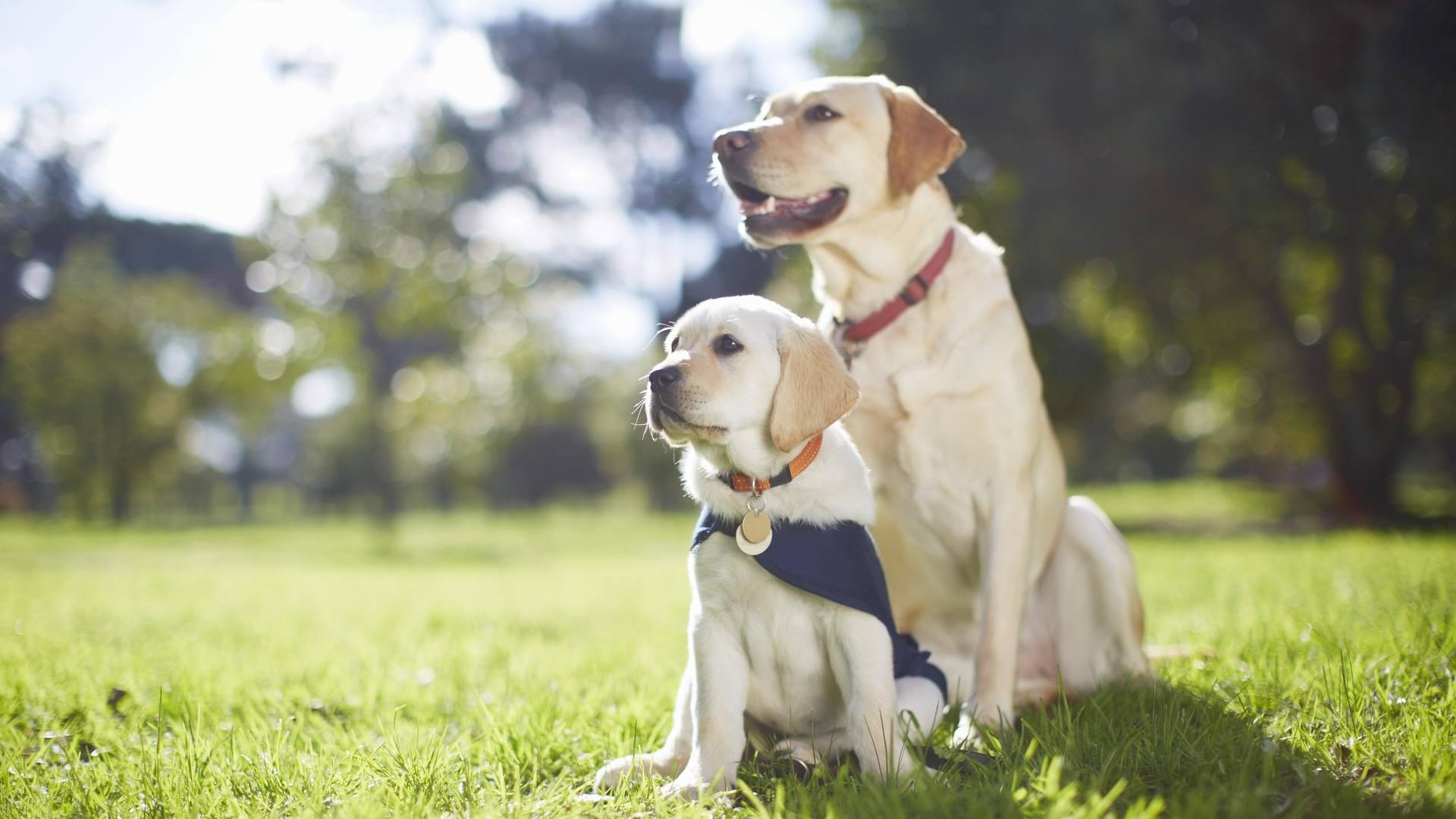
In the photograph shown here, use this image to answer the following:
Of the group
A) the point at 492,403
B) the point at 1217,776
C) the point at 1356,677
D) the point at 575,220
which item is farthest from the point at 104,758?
the point at 492,403

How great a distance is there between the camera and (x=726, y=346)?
2.53m

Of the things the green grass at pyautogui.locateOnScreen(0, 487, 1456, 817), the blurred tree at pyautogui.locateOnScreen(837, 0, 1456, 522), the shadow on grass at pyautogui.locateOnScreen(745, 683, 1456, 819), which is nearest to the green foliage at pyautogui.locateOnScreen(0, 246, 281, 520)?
the green grass at pyautogui.locateOnScreen(0, 487, 1456, 817)

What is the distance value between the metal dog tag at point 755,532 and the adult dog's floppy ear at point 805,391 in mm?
179

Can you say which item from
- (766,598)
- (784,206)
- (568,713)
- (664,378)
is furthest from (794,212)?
(568,713)

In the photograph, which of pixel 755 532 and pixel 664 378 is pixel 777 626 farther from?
pixel 664 378

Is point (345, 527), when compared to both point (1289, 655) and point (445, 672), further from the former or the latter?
point (1289, 655)

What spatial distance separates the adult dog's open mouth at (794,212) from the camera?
3162 mm

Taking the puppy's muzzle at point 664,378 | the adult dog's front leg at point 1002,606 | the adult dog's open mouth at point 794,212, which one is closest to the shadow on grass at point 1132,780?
the adult dog's front leg at point 1002,606

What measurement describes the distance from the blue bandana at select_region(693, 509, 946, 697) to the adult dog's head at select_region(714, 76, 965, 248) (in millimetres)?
1138

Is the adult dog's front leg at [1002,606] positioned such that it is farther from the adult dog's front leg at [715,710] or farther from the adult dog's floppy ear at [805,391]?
the adult dog's floppy ear at [805,391]

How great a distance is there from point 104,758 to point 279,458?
43.6m

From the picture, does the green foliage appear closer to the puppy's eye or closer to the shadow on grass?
the puppy's eye

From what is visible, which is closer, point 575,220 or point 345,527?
point 575,220

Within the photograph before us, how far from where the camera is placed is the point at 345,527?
1045 inches
